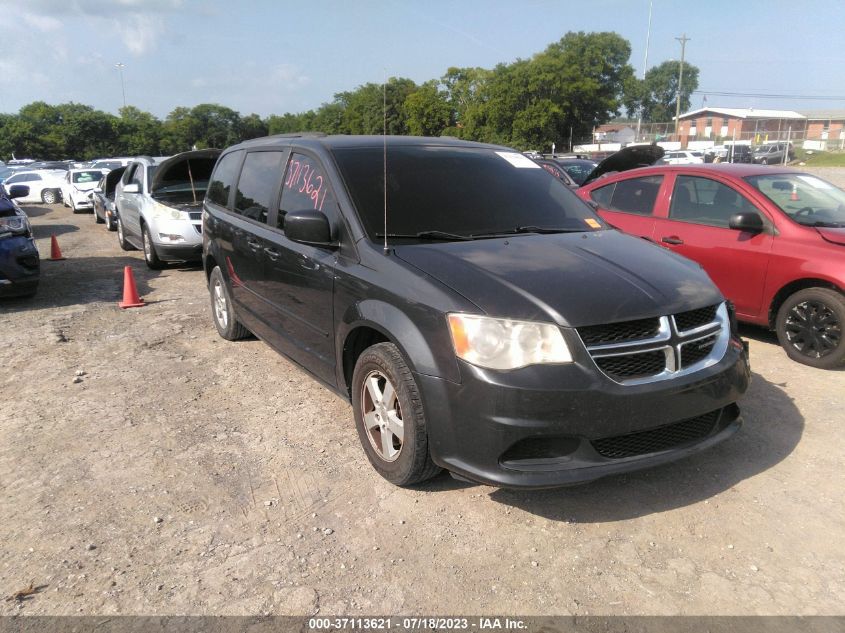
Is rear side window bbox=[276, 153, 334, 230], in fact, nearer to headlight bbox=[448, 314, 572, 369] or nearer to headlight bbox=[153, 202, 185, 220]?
headlight bbox=[448, 314, 572, 369]

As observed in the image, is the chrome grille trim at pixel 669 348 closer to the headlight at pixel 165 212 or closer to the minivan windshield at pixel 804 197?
the minivan windshield at pixel 804 197

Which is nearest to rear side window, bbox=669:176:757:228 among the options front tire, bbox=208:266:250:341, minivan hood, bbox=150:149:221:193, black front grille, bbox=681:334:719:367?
black front grille, bbox=681:334:719:367

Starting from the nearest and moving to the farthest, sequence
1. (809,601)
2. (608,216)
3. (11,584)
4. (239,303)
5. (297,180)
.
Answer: (809,601) < (11,584) < (297,180) < (239,303) < (608,216)

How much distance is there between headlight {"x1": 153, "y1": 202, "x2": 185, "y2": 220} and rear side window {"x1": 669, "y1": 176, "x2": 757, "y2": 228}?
23.0 feet

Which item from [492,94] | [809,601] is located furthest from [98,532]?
[492,94]

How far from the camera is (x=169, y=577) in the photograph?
275cm

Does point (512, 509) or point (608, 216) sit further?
point (608, 216)

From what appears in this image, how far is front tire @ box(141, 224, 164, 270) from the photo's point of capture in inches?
395

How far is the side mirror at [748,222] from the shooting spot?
5379mm

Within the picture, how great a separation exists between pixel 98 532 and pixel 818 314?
5.20 meters

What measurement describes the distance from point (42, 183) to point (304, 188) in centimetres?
2572

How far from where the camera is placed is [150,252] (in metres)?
10.1

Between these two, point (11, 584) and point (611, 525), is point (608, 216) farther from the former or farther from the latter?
point (11, 584)

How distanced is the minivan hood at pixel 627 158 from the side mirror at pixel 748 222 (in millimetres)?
5232
